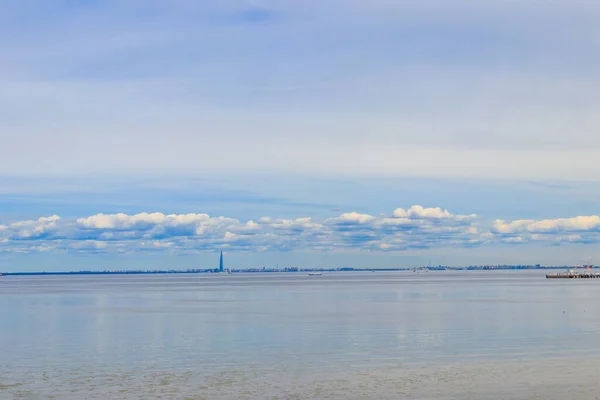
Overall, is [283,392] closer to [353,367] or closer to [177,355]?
[353,367]

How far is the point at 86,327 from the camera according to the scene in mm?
86438

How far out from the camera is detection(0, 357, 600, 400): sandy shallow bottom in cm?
4222

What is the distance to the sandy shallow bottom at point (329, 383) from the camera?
4222 cm

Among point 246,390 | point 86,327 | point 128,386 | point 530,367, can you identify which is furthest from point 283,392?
point 86,327

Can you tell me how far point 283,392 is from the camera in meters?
43.1

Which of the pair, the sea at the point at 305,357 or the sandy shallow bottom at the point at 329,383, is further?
the sea at the point at 305,357

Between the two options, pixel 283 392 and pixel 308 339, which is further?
pixel 308 339

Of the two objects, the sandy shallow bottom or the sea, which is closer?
the sandy shallow bottom

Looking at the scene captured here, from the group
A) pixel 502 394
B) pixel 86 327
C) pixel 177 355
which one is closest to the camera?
pixel 502 394

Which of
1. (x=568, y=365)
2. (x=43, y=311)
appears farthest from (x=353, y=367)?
(x=43, y=311)

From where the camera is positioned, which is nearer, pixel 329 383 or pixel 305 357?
pixel 329 383

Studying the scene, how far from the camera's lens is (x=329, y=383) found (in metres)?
45.7

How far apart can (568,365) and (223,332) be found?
35328 millimetres

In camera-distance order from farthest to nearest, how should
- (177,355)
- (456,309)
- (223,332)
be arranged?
(456,309) → (223,332) → (177,355)
